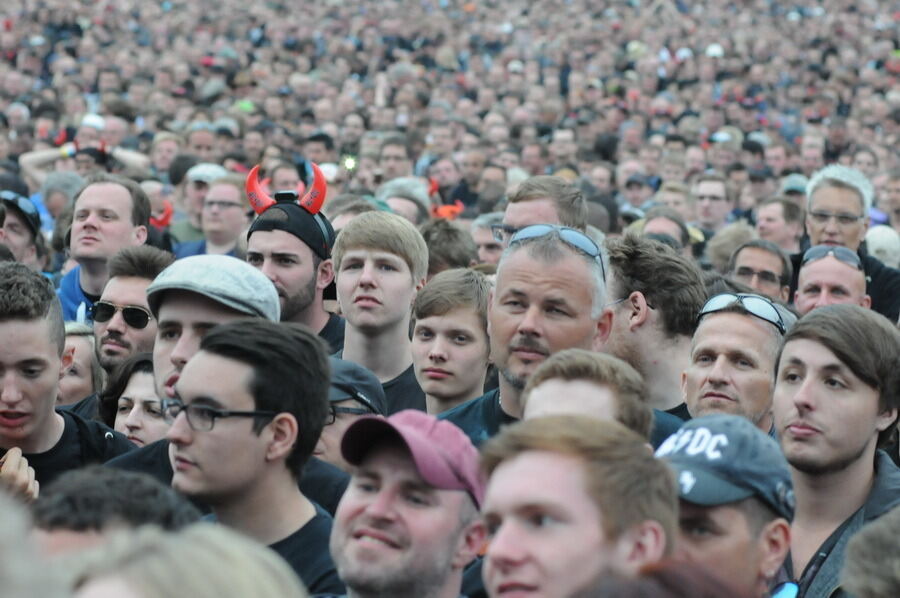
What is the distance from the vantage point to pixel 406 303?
6.31 m

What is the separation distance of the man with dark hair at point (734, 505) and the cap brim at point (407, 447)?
56 centimetres

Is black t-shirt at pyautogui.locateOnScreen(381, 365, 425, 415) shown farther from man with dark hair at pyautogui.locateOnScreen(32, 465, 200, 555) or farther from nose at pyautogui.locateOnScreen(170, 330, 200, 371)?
man with dark hair at pyautogui.locateOnScreen(32, 465, 200, 555)

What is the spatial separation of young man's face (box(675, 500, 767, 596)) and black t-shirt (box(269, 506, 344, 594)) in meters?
0.98

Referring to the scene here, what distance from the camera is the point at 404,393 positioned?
616 cm

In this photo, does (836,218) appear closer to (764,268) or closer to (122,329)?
(764,268)

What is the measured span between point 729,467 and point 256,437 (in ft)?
4.42

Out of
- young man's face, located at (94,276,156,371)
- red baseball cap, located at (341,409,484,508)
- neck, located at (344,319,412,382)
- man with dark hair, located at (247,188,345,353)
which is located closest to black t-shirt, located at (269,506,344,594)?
red baseball cap, located at (341,409,484,508)

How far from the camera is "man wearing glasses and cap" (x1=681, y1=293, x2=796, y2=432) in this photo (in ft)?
16.8

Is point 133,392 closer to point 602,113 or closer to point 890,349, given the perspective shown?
point 890,349

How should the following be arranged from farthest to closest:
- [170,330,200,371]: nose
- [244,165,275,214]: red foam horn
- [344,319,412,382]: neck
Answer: [244,165,275,214]: red foam horn → [344,319,412,382]: neck → [170,330,200,371]: nose

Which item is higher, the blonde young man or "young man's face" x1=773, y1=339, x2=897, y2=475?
"young man's face" x1=773, y1=339, x2=897, y2=475

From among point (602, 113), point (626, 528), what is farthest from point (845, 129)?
point (626, 528)

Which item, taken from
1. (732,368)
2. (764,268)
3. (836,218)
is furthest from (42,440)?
(836,218)

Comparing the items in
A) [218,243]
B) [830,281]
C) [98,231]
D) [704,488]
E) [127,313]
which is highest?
[704,488]
